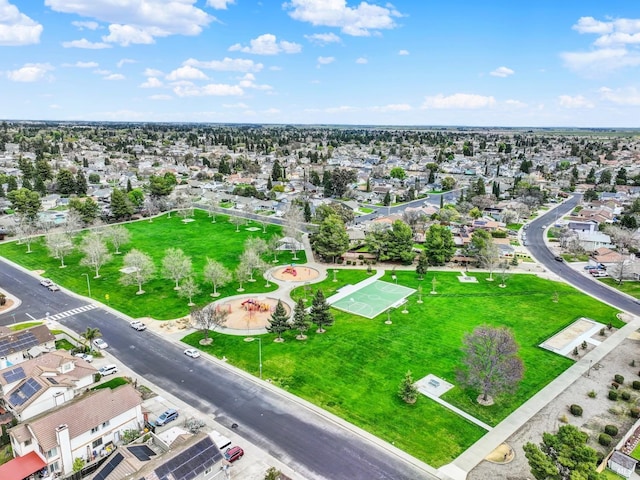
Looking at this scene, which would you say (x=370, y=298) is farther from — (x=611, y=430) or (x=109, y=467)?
(x=109, y=467)

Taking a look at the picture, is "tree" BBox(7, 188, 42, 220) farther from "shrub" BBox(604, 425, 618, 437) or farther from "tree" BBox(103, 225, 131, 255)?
"shrub" BBox(604, 425, 618, 437)

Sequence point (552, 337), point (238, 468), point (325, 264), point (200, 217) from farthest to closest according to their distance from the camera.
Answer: point (200, 217) < point (325, 264) < point (552, 337) < point (238, 468)

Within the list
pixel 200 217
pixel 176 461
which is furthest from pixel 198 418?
pixel 200 217

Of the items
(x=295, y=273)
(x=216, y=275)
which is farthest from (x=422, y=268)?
(x=216, y=275)

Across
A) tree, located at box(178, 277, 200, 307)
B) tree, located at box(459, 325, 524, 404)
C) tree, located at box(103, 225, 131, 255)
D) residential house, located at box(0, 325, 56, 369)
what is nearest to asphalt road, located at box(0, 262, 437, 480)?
residential house, located at box(0, 325, 56, 369)

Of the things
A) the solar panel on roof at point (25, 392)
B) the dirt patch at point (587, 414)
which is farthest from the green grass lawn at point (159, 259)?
the dirt patch at point (587, 414)

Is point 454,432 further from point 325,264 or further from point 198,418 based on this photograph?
point 325,264

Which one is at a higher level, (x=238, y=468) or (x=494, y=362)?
(x=494, y=362)

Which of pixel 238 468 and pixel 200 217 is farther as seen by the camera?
pixel 200 217
